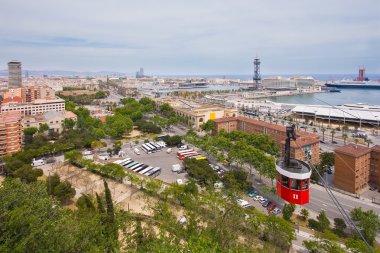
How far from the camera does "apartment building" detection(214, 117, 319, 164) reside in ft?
35.0

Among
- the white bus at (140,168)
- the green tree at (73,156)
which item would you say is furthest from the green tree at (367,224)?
the green tree at (73,156)

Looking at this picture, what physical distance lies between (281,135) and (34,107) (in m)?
18.4

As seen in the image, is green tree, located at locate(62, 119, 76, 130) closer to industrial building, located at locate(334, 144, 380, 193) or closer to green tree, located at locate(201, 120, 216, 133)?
green tree, located at locate(201, 120, 216, 133)

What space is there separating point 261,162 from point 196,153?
3752mm

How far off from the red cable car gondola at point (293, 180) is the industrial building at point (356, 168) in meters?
5.49

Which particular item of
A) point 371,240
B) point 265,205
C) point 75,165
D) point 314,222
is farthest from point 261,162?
point 75,165

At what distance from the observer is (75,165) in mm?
11641

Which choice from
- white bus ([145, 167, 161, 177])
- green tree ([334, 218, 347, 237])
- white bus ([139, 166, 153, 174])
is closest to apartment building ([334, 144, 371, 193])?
green tree ([334, 218, 347, 237])

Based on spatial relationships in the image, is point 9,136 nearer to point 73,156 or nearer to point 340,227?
point 73,156

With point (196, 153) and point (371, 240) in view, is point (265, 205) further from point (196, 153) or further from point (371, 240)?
point (196, 153)

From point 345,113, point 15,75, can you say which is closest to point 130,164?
point 345,113

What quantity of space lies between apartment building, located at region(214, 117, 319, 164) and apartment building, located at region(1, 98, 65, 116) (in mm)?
13793

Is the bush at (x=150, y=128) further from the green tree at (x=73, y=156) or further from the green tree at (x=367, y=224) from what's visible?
the green tree at (x=367, y=224)

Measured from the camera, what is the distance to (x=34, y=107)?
2095cm
